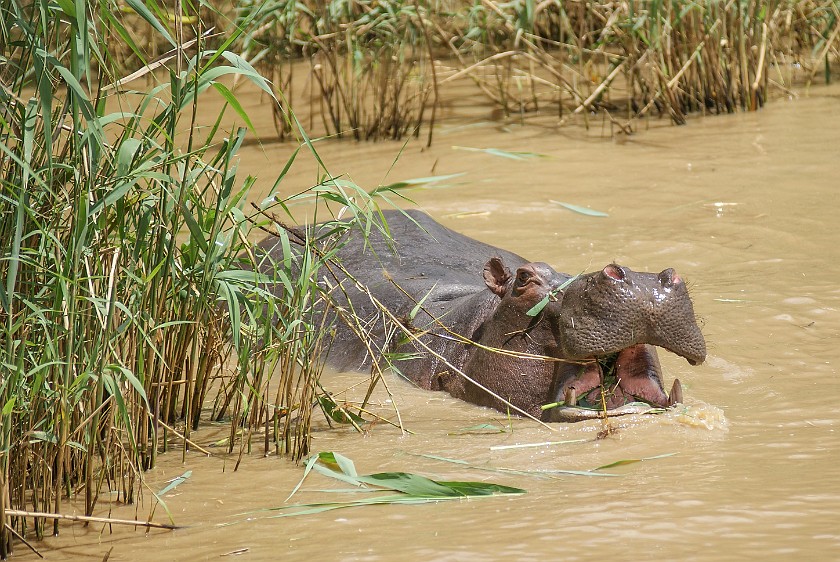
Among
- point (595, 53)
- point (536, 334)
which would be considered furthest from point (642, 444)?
point (595, 53)

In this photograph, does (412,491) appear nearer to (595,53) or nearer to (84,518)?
(84,518)

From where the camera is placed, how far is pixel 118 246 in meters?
2.69

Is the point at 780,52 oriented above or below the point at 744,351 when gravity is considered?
above

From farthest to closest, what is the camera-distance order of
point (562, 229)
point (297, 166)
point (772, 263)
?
point (297, 166) → point (562, 229) → point (772, 263)

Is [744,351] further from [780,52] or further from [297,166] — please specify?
[780,52]

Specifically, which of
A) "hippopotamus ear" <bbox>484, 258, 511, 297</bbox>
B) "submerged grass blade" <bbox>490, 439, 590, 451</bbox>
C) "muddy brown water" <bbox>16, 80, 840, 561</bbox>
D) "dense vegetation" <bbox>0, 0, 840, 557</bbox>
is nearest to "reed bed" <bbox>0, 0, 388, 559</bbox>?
"dense vegetation" <bbox>0, 0, 840, 557</bbox>

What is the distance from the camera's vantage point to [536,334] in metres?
3.46

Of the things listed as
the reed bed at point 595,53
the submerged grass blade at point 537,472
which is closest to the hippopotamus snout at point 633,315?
the submerged grass blade at point 537,472

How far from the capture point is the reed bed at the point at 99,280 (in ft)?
7.93

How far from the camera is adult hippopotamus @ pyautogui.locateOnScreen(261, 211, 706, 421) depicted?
120 inches

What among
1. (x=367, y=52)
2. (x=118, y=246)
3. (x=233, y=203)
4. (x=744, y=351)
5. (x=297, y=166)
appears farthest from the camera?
(x=367, y=52)

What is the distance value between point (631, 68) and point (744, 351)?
3752 millimetres

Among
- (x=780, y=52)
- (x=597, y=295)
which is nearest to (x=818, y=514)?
(x=597, y=295)

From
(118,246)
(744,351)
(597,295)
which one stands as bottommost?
(744,351)
